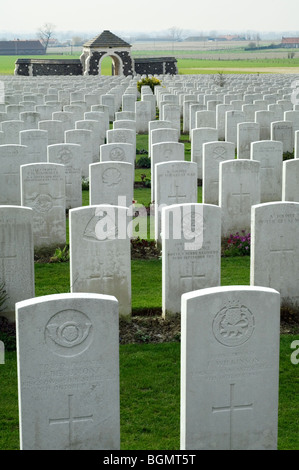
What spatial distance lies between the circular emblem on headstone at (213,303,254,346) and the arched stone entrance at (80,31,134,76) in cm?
4661

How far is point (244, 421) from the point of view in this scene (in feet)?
17.1

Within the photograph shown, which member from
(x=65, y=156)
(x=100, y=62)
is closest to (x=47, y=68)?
(x=100, y=62)

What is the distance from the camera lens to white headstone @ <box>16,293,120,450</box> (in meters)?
4.84

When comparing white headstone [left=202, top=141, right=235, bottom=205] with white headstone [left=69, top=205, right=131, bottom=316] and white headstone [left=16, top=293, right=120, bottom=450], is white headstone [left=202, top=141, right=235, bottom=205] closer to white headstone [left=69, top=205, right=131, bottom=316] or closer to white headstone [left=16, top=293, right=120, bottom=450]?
white headstone [left=69, top=205, right=131, bottom=316]

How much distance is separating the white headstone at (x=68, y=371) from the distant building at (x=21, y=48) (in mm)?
136601

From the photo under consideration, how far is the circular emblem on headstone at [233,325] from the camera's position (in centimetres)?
498

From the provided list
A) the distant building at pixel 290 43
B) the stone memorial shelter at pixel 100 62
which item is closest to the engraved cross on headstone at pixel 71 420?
the stone memorial shelter at pixel 100 62

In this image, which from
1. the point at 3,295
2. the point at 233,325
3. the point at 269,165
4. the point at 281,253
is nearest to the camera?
the point at 233,325

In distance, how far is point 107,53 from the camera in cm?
5062

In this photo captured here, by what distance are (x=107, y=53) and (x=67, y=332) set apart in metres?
47.6

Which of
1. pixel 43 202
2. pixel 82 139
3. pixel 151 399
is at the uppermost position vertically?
pixel 82 139

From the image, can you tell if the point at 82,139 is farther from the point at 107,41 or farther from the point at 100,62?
the point at 107,41

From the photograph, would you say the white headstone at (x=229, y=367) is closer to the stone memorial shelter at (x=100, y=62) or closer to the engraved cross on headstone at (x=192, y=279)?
the engraved cross on headstone at (x=192, y=279)
